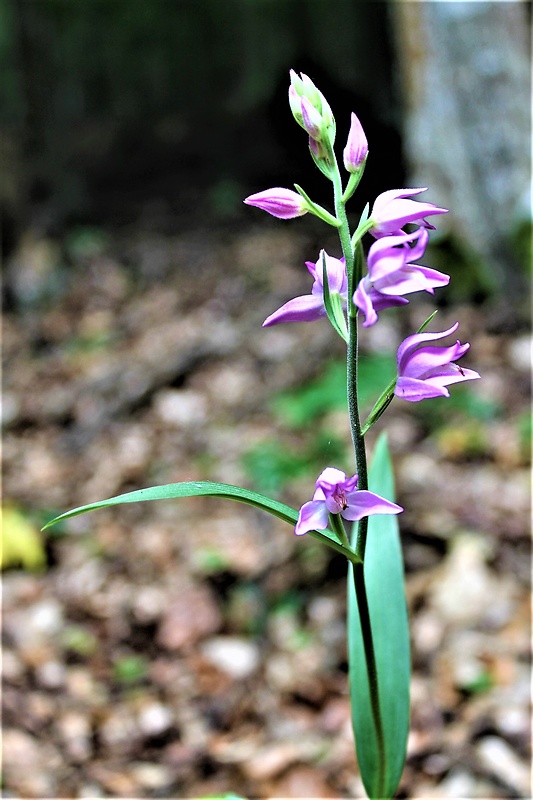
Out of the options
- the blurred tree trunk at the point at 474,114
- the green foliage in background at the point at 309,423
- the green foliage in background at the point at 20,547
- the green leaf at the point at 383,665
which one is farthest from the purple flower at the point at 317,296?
the blurred tree trunk at the point at 474,114

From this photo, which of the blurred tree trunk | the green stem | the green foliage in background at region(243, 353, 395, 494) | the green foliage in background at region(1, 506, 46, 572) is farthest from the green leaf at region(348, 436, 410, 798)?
the blurred tree trunk

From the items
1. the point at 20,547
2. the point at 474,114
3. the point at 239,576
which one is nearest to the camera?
the point at 239,576

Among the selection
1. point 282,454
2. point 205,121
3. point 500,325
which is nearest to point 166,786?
point 282,454

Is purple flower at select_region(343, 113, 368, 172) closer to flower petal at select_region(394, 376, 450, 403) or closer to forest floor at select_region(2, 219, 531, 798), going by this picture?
flower petal at select_region(394, 376, 450, 403)

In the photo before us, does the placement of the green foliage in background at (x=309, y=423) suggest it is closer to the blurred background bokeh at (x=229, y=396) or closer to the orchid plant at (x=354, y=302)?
the blurred background bokeh at (x=229, y=396)

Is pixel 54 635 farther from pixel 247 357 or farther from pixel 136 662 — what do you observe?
pixel 247 357

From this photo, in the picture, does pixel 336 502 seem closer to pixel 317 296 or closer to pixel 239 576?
pixel 317 296

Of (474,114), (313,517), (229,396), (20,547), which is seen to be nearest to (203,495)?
(313,517)
